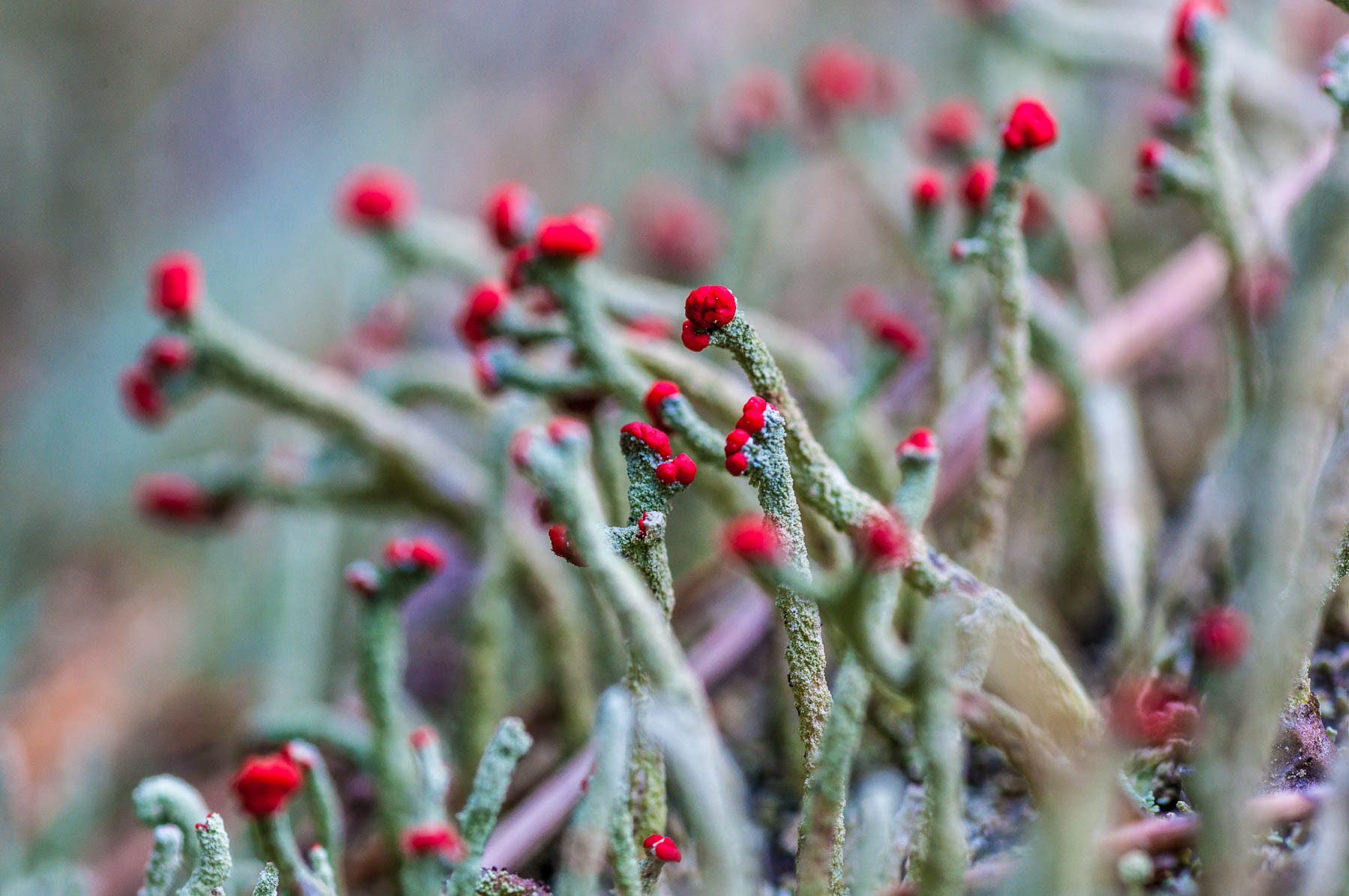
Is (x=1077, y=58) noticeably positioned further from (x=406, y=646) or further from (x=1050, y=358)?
(x=406, y=646)

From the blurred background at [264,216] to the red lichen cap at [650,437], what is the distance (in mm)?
420

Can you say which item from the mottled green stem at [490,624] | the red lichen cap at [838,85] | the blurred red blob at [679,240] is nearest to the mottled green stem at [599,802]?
the mottled green stem at [490,624]

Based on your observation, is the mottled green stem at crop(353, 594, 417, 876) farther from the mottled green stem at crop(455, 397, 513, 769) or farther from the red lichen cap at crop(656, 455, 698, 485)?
the red lichen cap at crop(656, 455, 698, 485)

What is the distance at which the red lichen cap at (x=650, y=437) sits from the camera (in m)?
0.43

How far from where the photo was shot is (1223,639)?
354 mm

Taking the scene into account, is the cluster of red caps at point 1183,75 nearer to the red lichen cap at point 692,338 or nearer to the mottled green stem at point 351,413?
the red lichen cap at point 692,338

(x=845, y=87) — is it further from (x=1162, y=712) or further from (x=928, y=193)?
(x=1162, y=712)

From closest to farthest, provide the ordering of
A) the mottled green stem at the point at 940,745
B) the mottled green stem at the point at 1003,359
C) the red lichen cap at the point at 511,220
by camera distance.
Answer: the mottled green stem at the point at 940,745 < the mottled green stem at the point at 1003,359 < the red lichen cap at the point at 511,220

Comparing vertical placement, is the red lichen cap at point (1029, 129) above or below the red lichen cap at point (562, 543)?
above

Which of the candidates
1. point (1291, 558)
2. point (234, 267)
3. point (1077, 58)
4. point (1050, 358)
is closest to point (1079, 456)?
point (1050, 358)

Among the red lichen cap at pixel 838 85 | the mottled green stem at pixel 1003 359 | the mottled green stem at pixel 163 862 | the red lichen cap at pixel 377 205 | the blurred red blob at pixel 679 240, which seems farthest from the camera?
the blurred red blob at pixel 679 240

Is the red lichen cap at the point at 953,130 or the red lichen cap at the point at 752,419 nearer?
the red lichen cap at the point at 752,419

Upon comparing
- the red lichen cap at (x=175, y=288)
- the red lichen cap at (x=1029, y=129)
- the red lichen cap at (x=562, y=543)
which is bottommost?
the red lichen cap at (x=562, y=543)

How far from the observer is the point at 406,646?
1.03 metres
